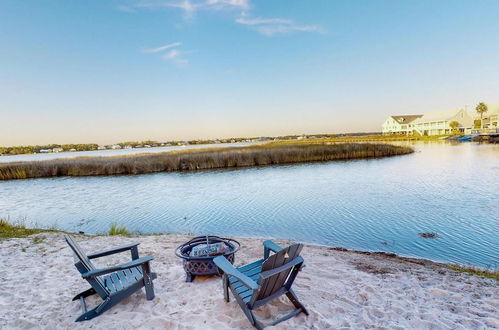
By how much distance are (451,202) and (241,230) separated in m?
8.41

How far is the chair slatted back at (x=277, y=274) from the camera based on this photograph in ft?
10.1

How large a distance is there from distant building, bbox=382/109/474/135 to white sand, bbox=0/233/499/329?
242 ft

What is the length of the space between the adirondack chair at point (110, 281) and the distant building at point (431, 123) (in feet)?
252

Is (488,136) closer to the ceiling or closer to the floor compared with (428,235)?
closer to the ceiling

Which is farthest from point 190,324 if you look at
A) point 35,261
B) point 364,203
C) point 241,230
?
point 364,203

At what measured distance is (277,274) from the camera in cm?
311

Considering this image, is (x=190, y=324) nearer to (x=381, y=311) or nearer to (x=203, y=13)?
(x=381, y=311)

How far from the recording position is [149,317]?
359cm

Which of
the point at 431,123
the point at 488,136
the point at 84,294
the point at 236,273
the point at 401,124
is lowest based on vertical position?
the point at 84,294

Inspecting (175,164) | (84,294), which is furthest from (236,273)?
(175,164)

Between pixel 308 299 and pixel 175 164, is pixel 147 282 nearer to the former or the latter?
pixel 308 299

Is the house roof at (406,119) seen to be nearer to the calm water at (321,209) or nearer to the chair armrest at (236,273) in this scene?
the calm water at (321,209)

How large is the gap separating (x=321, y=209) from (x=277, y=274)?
28.5 feet

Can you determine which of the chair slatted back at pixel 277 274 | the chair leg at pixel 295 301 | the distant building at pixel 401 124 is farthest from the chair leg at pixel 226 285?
the distant building at pixel 401 124
